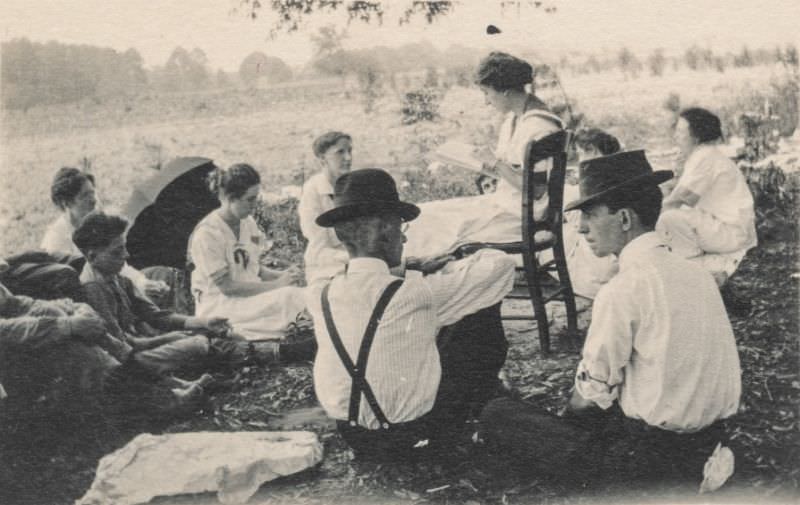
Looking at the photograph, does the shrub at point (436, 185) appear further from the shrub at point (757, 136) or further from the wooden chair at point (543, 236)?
the shrub at point (757, 136)

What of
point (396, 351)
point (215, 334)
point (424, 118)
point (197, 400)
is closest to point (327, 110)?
point (424, 118)

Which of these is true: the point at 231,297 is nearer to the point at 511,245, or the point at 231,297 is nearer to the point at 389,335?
the point at 511,245

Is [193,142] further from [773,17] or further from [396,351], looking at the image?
[773,17]

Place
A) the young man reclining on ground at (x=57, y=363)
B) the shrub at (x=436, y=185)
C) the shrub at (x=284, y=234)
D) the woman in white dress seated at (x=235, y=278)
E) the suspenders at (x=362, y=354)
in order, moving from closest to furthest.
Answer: the suspenders at (x=362, y=354)
the young man reclining on ground at (x=57, y=363)
the woman in white dress seated at (x=235, y=278)
the shrub at (x=436, y=185)
the shrub at (x=284, y=234)

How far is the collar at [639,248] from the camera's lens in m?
2.50

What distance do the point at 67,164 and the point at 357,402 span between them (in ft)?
7.75

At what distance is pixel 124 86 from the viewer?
13.4 feet

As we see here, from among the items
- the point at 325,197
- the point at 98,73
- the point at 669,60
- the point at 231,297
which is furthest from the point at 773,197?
the point at 98,73

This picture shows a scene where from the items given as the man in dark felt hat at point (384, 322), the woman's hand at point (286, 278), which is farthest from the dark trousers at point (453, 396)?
the woman's hand at point (286, 278)

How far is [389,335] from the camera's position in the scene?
9.21 ft

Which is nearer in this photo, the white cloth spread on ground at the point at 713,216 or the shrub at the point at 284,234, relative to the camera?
the white cloth spread on ground at the point at 713,216

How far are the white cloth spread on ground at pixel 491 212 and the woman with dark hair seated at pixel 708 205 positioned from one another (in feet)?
3.11

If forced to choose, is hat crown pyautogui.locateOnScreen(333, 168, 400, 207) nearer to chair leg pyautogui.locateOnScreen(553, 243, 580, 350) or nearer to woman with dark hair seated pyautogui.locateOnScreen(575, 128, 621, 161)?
chair leg pyautogui.locateOnScreen(553, 243, 580, 350)

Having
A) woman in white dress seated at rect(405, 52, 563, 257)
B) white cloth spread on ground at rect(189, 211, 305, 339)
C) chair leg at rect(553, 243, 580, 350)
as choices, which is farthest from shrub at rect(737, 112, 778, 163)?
white cloth spread on ground at rect(189, 211, 305, 339)
